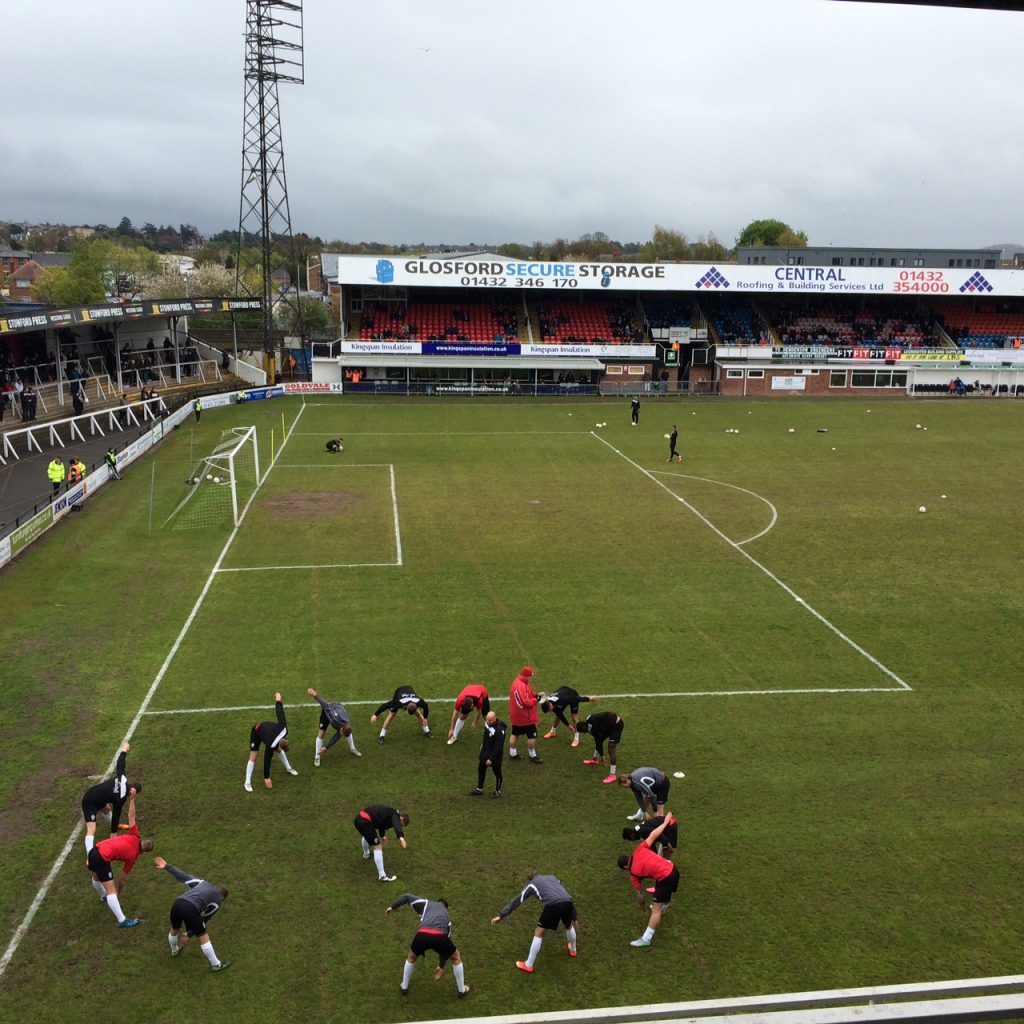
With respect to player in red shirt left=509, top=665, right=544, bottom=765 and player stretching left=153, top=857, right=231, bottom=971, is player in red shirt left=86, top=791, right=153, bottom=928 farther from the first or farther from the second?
player in red shirt left=509, top=665, right=544, bottom=765

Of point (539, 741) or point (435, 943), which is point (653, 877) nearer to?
point (435, 943)

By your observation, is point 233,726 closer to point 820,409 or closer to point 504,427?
point 504,427

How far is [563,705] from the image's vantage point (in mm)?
14281

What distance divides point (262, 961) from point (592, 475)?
27103mm

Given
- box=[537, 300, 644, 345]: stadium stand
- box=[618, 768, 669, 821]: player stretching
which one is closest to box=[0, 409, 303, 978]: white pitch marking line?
box=[618, 768, 669, 821]: player stretching

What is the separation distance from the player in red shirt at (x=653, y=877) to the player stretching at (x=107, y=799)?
6.79 metres

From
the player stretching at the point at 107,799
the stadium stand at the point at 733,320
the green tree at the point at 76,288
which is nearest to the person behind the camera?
the player stretching at the point at 107,799

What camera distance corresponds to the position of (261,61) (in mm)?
58250

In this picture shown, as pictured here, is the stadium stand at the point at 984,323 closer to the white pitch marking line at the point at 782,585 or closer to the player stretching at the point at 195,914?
the white pitch marking line at the point at 782,585

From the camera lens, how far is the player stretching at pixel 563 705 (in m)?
14.1

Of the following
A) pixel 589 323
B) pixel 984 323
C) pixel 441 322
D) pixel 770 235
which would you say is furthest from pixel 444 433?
pixel 770 235

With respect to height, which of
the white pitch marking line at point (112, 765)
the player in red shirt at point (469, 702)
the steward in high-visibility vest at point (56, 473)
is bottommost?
the white pitch marking line at point (112, 765)

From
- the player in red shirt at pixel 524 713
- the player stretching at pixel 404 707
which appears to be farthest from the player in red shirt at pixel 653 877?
the player stretching at pixel 404 707

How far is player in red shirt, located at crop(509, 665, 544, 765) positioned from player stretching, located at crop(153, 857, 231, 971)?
17.1ft
